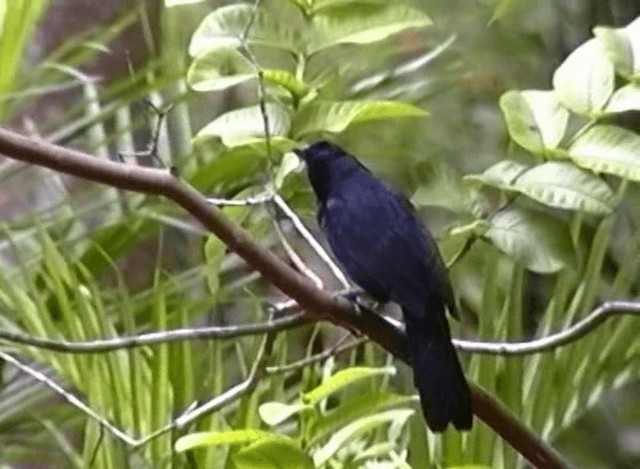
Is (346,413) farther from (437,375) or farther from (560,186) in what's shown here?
(560,186)

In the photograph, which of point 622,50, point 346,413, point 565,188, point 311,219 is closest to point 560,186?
point 565,188

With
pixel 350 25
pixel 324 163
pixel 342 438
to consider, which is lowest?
pixel 342 438

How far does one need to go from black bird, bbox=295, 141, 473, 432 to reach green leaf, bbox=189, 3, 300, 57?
83 millimetres

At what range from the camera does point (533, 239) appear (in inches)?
36.4

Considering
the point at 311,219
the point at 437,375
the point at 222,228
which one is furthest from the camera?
the point at 311,219

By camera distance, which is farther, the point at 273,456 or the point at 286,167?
the point at 286,167

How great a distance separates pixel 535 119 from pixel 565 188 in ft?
0.23

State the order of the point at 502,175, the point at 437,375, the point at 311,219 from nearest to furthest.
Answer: the point at 437,375 < the point at 502,175 < the point at 311,219

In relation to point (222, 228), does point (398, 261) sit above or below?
below

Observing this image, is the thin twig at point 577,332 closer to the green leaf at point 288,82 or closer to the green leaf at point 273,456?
the green leaf at point 273,456

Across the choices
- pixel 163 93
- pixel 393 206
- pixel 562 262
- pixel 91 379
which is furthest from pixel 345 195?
pixel 163 93

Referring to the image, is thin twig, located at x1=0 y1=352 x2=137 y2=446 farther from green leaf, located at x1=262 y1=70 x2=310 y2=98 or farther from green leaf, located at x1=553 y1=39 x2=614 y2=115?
green leaf, located at x1=553 y1=39 x2=614 y2=115

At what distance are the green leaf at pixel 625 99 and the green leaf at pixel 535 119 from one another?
40 mm

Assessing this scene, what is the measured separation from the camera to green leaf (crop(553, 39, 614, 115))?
35.8 inches
